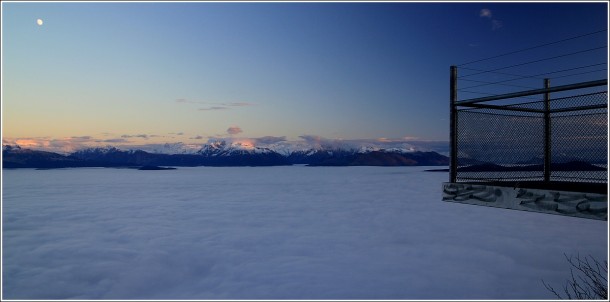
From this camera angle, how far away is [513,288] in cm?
2280

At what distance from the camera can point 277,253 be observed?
92.8 feet

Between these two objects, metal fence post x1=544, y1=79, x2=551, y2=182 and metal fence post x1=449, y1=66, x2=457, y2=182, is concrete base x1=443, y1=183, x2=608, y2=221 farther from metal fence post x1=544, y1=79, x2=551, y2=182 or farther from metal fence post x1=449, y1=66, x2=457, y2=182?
metal fence post x1=544, y1=79, x2=551, y2=182

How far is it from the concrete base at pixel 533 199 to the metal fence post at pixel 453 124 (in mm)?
342

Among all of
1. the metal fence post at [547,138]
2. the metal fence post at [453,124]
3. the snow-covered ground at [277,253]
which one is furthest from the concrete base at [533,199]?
the snow-covered ground at [277,253]

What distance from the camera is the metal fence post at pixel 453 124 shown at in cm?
792

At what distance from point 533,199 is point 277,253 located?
23195 mm

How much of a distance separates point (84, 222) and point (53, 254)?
1245cm

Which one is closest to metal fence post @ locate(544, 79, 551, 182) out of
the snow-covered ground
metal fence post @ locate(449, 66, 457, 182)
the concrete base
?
metal fence post @ locate(449, 66, 457, 182)

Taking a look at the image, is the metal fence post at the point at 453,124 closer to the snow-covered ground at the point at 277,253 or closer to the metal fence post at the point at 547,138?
the metal fence post at the point at 547,138

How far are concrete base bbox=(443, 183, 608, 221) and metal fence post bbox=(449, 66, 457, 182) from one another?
1.12ft

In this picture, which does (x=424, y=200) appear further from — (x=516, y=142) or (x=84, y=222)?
(x=516, y=142)

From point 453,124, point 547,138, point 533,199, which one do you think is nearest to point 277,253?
point 547,138

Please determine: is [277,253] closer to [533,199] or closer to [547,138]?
[547,138]

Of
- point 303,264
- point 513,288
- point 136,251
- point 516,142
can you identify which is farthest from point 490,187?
point 136,251
